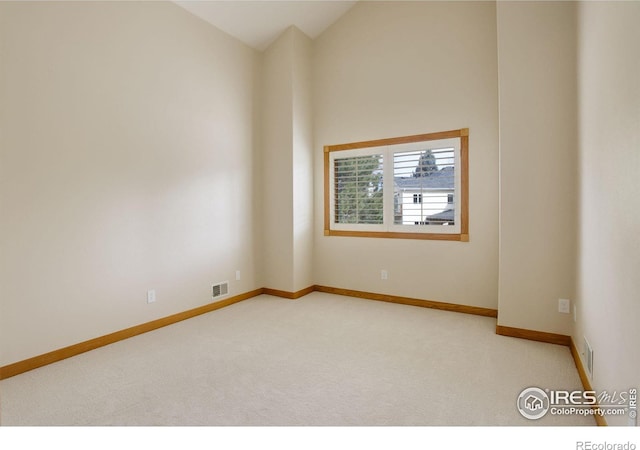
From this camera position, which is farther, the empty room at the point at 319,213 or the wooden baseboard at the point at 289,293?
the wooden baseboard at the point at 289,293

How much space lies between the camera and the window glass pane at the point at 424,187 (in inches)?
157

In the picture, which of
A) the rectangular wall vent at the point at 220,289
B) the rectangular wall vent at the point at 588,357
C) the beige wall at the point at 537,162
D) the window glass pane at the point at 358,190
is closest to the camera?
the rectangular wall vent at the point at 588,357

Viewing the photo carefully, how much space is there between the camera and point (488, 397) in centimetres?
213

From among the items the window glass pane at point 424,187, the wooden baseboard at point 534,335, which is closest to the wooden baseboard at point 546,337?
the wooden baseboard at point 534,335

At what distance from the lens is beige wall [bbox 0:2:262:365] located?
2553 millimetres

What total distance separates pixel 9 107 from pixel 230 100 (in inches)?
90.3

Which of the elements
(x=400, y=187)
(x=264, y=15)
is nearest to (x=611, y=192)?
(x=400, y=187)

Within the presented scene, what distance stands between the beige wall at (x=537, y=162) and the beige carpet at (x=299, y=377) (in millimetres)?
461

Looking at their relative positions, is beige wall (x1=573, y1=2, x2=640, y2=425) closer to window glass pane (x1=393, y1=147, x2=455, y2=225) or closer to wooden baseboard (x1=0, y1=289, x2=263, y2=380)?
window glass pane (x1=393, y1=147, x2=455, y2=225)

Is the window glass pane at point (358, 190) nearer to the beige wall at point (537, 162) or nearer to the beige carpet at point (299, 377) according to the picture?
the beige carpet at point (299, 377)

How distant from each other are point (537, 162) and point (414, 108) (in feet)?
5.37

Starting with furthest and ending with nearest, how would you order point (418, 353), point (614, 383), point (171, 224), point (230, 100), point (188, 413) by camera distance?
point (230, 100), point (171, 224), point (418, 353), point (188, 413), point (614, 383)

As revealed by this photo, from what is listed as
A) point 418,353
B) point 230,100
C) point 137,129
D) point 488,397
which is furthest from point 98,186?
point 488,397

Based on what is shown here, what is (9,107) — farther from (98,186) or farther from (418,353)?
(418,353)
